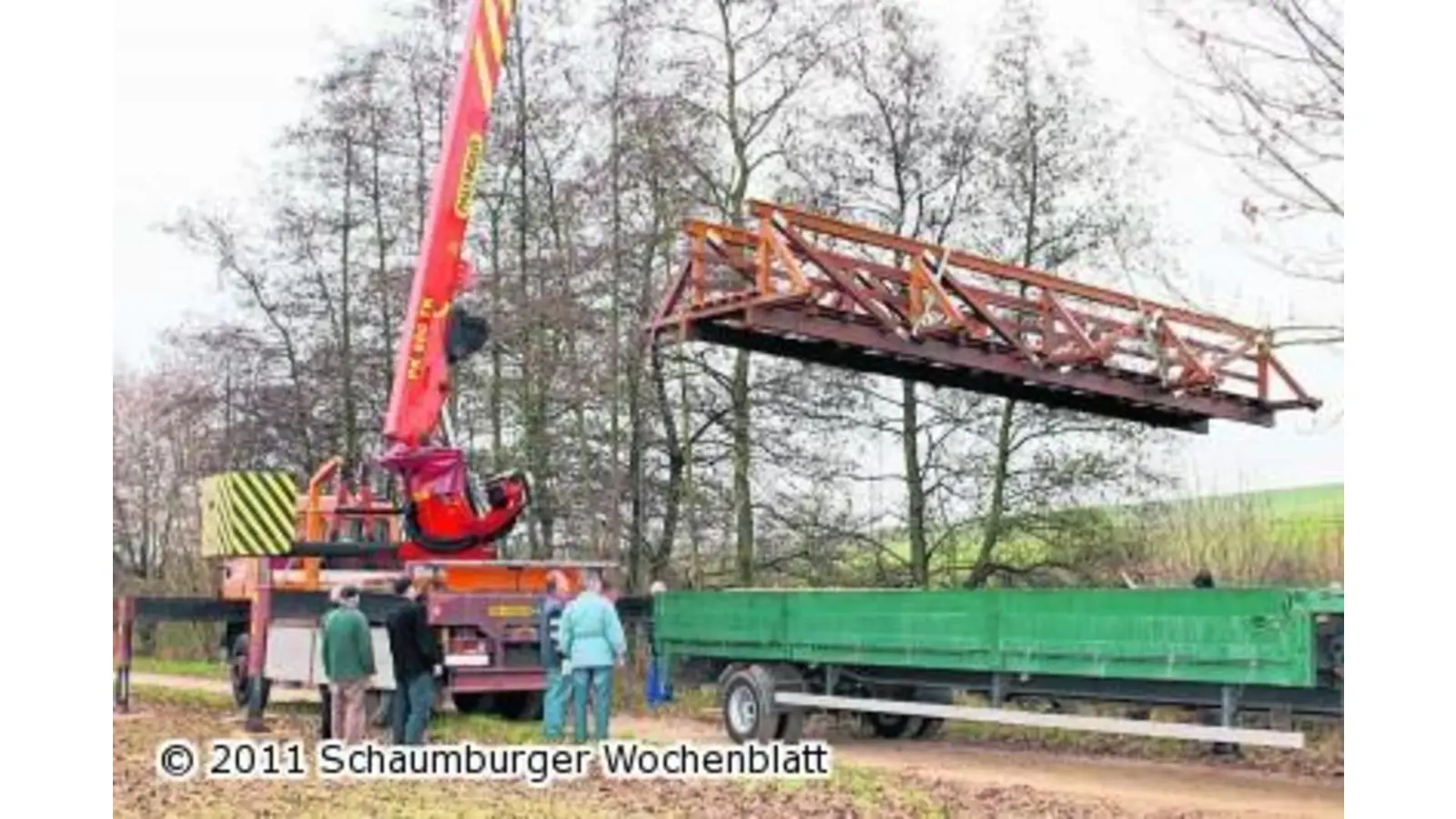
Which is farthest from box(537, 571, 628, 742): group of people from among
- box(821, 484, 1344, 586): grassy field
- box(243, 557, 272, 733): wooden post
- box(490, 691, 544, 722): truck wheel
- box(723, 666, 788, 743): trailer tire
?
box(821, 484, 1344, 586): grassy field

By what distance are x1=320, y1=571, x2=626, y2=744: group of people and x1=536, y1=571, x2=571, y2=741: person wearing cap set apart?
0.4 inches

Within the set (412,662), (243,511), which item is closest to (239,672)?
(243,511)

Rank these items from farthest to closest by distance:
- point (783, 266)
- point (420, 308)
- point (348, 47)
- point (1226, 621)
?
point (420, 308)
point (348, 47)
point (783, 266)
point (1226, 621)

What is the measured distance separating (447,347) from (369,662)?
7.25ft

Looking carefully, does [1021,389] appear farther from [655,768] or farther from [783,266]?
[655,768]

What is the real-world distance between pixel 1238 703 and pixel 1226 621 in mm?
445

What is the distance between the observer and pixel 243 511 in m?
12.9

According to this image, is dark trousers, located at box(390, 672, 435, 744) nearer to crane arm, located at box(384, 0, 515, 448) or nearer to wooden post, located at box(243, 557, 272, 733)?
wooden post, located at box(243, 557, 272, 733)

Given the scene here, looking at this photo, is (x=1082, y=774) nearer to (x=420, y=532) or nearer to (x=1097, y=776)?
(x=1097, y=776)

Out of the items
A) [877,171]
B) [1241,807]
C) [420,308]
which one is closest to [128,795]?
[420,308]

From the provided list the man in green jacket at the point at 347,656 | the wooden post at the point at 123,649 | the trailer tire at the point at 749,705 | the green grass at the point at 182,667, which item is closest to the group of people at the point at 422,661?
the man in green jacket at the point at 347,656

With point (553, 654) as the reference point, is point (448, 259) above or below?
above

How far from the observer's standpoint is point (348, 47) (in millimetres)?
11969

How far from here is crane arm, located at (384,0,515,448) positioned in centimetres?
1293
